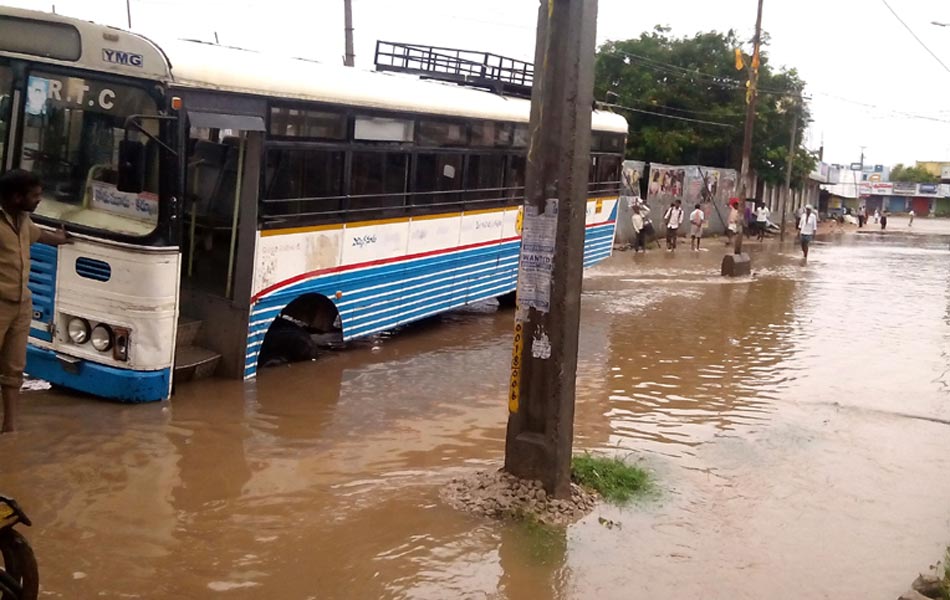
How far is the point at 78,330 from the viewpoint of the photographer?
7422 mm

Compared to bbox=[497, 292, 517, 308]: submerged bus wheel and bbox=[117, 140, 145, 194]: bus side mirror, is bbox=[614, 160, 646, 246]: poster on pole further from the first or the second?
bbox=[117, 140, 145, 194]: bus side mirror

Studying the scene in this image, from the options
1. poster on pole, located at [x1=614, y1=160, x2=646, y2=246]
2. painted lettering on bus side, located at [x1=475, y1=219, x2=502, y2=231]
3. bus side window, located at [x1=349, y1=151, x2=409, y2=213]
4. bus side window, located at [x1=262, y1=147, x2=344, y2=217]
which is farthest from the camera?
poster on pole, located at [x1=614, y1=160, x2=646, y2=246]

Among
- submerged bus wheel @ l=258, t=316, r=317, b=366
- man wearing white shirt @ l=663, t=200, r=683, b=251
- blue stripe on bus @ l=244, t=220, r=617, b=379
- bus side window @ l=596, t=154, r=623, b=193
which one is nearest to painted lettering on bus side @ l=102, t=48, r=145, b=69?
blue stripe on bus @ l=244, t=220, r=617, b=379

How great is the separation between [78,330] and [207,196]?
65.7 inches

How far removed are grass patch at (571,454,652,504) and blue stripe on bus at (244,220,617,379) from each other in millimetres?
3173

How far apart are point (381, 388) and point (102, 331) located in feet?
8.97

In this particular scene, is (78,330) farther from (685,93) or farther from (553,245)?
(685,93)

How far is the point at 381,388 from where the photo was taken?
9258 millimetres

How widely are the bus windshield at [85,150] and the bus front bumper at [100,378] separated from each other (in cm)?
102

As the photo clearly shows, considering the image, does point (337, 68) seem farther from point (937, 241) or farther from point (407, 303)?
point (937, 241)

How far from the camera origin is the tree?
3747cm

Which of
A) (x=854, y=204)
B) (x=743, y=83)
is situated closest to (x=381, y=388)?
(x=743, y=83)

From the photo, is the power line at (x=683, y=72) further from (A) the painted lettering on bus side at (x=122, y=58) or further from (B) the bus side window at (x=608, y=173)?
(A) the painted lettering on bus side at (x=122, y=58)

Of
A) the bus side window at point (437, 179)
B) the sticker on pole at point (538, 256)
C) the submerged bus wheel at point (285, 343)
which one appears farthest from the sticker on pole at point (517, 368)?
the bus side window at point (437, 179)
